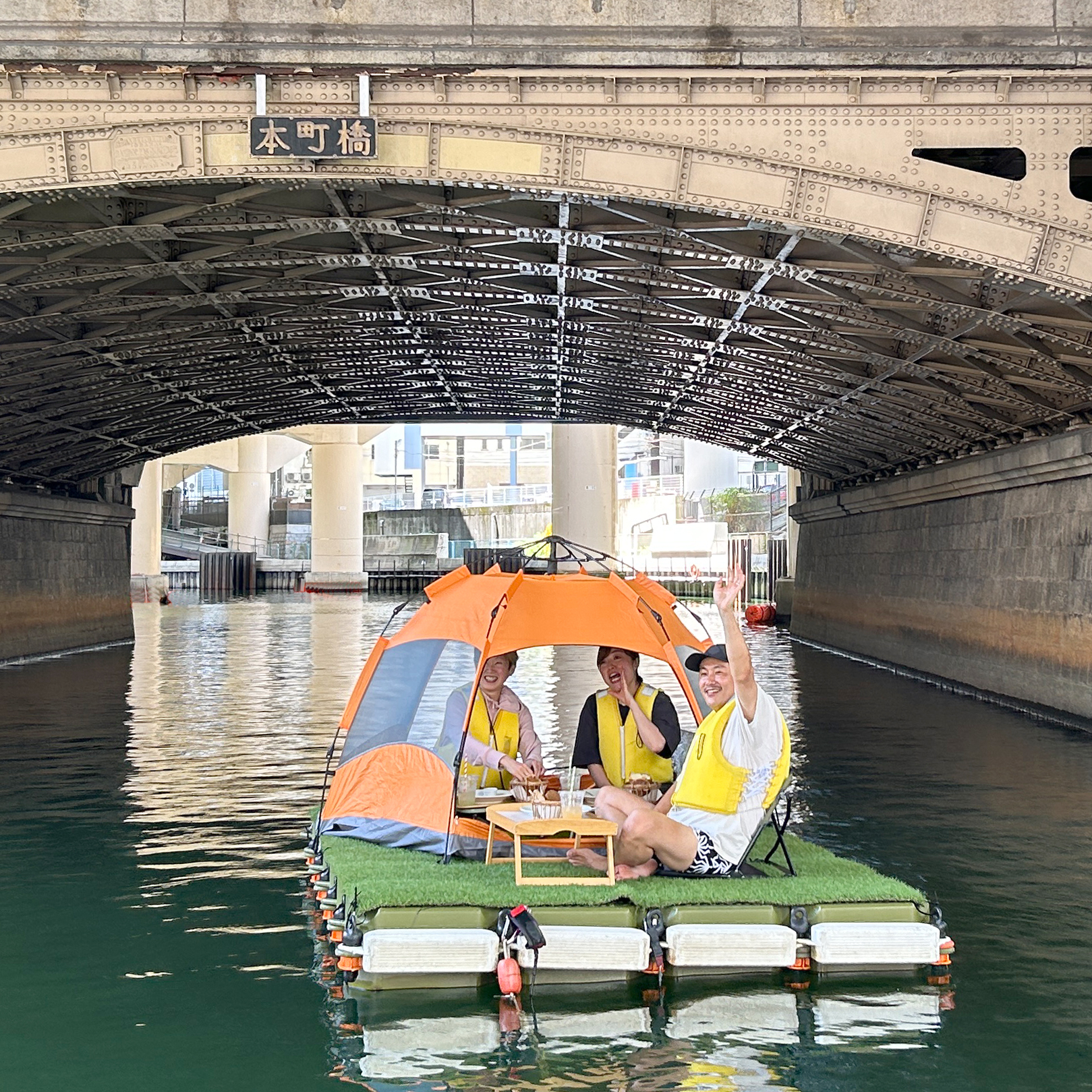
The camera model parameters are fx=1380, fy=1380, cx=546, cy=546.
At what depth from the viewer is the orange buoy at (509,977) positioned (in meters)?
9.03

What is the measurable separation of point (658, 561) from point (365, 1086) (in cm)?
8910

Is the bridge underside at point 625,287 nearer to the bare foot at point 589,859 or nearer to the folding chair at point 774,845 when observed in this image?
the folding chair at point 774,845

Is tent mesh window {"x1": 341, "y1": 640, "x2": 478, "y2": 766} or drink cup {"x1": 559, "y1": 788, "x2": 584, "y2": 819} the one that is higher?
tent mesh window {"x1": 341, "y1": 640, "x2": 478, "y2": 766}

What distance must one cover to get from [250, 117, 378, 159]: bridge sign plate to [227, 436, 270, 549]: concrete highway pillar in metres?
97.9

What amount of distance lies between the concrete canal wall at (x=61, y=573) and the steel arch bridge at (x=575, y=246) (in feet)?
11.6

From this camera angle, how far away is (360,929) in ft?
30.5

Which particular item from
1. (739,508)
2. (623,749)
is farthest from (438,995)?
(739,508)

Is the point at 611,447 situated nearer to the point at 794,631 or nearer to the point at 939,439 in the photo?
the point at 794,631

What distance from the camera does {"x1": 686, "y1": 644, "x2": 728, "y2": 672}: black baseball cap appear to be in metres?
10.2

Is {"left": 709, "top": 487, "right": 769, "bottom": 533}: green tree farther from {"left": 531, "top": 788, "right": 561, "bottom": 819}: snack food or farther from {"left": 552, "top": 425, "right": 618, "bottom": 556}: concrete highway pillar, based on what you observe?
{"left": 531, "top": 788, "right": 561, "bottom": 819}: snack food

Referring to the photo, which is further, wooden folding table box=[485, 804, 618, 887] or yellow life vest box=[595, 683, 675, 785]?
yellow life vest box=[595, 683, 675, 785]

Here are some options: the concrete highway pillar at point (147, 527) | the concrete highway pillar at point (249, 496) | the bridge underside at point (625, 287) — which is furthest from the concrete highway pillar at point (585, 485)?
the concrete highway pillar at point (249, 496)

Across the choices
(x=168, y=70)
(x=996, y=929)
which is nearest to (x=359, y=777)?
(x=996, y=929)

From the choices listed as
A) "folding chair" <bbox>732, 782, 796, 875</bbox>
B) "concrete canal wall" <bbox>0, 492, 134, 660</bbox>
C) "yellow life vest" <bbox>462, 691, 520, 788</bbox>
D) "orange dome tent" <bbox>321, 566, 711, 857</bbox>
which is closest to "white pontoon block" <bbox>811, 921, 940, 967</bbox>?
"folding chair" <bbox>732, 782, 796, 875</bbox>
